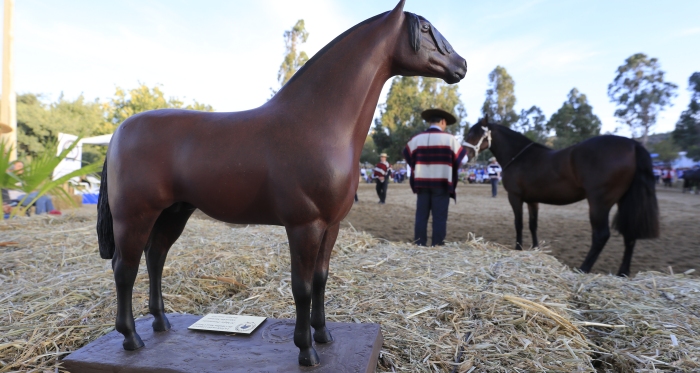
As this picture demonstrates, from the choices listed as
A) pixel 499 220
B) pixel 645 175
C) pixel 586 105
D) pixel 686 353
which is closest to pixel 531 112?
pixel 586 105

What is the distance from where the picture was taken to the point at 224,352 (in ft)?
5.12

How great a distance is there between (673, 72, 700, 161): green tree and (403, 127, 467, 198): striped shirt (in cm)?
3258

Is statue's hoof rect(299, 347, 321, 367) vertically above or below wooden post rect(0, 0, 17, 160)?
below

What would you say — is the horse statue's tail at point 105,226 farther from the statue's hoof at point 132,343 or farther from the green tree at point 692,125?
the green tree at point 692,125

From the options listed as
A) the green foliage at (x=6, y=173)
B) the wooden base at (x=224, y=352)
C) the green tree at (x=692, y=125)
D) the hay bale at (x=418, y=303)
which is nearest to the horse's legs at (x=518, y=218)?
A: the hay bale at (x=418, y=303)

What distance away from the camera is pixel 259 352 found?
156cm

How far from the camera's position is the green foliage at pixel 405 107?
31.8m

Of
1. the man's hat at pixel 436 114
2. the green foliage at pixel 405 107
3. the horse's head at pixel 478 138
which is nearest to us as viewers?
the man's hat at pixel 436 114

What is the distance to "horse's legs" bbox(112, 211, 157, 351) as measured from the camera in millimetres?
1568

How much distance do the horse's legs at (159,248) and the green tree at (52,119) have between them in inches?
897

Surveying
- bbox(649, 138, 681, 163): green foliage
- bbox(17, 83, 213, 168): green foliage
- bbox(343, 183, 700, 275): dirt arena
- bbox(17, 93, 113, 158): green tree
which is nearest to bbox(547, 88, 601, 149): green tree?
bbox(649, 138, 681, 163): green foliage

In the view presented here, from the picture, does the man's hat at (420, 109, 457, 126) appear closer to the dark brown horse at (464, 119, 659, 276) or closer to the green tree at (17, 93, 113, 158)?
the dark brown horse at (464, 119, 659, 276)

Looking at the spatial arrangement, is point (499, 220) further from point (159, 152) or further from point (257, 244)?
point (159, 152)

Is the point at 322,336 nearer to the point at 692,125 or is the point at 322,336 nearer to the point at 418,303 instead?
the point at 418,303
